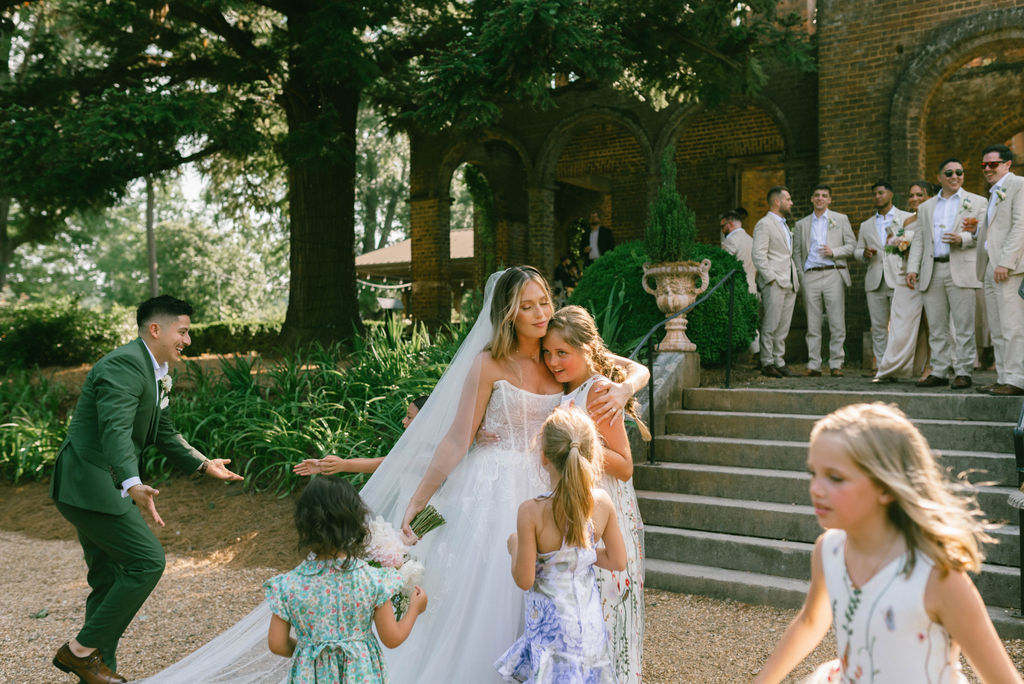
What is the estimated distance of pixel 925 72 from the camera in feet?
36.9

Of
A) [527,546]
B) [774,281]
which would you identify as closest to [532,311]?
[527,546]

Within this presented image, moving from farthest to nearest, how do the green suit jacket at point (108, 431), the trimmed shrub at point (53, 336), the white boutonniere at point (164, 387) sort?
the trimmed shrub at point (53, 336), the white boutonniere at point (164, 387), the green suit jacket at point (108, 431)

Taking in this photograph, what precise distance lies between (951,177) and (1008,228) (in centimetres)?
90

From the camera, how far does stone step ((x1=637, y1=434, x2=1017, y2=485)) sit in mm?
5430

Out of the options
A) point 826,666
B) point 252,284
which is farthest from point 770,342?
point 252,284

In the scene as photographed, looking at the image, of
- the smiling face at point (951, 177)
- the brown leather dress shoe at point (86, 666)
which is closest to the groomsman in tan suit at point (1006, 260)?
the smiling face at point (951, 177)

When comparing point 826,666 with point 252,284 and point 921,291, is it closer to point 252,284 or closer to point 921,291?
point 921,291

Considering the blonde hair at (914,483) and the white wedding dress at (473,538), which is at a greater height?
the blonde hair at (914,483)

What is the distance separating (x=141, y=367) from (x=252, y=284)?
42803 mm

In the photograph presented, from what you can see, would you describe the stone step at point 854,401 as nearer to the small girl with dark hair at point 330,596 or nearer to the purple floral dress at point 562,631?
the purple floral dress at point 562,631

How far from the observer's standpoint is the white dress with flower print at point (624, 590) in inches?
131

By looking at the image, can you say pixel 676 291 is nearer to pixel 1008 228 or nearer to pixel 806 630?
pixel 1008 228

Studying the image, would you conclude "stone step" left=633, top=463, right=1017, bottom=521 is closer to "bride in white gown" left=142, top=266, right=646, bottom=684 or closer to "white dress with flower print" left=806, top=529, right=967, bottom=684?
→ "bride in white gown" left=142, top=266, right=646, bottom=684

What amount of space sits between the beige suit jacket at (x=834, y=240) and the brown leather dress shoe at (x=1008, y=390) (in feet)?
8.97
